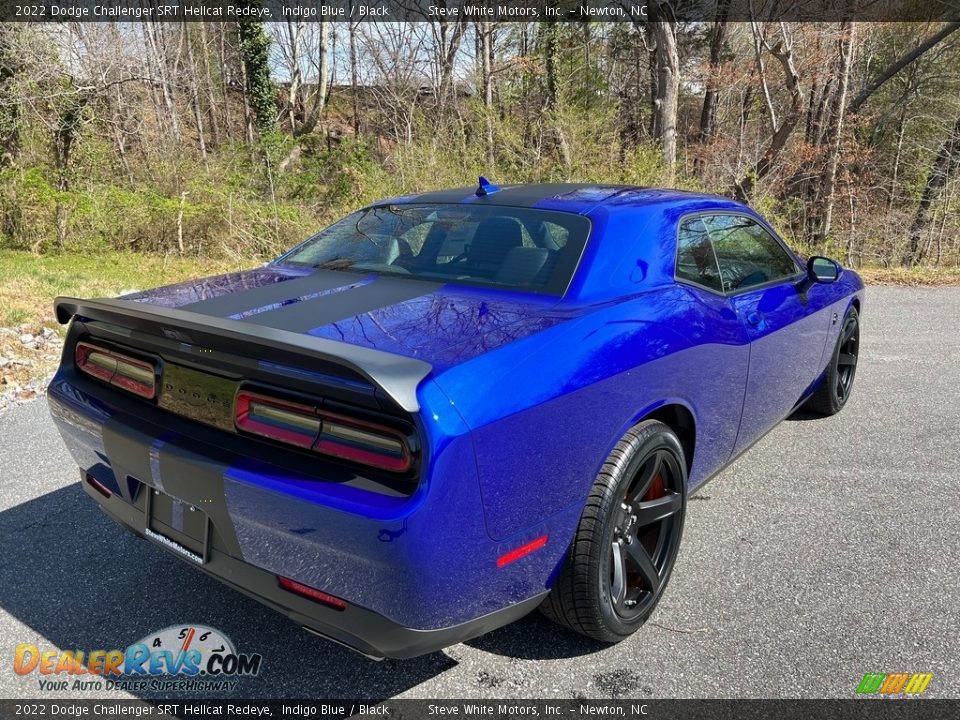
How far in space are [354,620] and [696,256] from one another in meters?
2.06

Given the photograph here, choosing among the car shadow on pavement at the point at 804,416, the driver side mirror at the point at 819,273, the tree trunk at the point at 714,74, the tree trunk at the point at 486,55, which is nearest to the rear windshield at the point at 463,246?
the driver side mirror at the point at 819,273

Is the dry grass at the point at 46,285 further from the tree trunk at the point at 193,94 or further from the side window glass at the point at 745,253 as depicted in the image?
the tree trunk at the point at 193,94

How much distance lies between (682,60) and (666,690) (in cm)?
2809

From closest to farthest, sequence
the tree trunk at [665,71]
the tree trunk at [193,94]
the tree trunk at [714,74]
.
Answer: the tree trunk at [665,71] → the tree trunk at [714,74] → the tree trunk at [193,94]

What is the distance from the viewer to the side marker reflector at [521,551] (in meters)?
1.82

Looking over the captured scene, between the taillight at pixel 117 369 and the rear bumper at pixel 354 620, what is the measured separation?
1.95 feet

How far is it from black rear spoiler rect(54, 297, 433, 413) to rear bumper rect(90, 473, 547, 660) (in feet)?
1.93

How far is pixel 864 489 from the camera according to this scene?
3.50m

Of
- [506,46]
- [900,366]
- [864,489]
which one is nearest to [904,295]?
[900,366]

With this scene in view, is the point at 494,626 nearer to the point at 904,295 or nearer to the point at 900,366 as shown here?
the point at 900,366

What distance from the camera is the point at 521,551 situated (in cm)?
187

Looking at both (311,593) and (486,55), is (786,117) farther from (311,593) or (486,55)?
(311,593)

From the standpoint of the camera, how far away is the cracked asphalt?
2.15 meters

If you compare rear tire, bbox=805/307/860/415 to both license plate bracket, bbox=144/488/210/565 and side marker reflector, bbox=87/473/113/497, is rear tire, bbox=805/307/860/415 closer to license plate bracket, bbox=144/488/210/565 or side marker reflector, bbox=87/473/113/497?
license plate bracket, bbox=144/488/210/565
